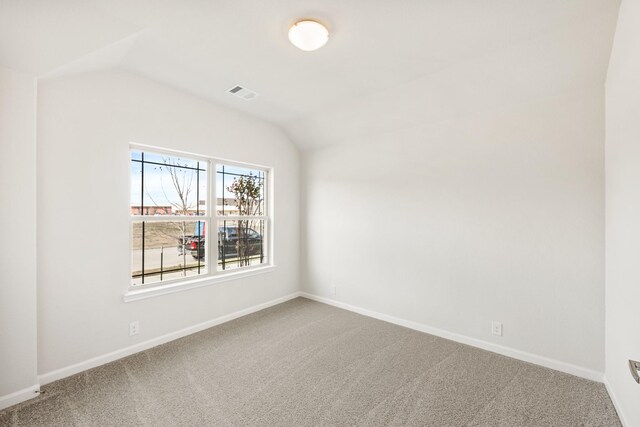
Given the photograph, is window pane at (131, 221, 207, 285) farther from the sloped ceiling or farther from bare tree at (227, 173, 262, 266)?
the sloped ceiling

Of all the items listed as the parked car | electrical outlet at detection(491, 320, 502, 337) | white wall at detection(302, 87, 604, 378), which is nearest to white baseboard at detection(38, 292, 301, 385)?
the parked car

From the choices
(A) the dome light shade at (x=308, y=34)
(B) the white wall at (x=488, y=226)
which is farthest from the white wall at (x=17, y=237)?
(B) the white wall at (x=488, y=226)

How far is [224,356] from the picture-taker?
8.93ft

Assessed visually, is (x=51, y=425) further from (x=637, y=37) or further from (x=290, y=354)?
(x=637, y=37)

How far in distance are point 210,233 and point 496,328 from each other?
3.31 metres

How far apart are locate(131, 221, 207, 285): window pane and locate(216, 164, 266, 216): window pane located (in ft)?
1.41

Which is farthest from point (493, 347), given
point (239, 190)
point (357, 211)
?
point (239, 190)

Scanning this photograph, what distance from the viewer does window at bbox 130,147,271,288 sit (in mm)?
2988

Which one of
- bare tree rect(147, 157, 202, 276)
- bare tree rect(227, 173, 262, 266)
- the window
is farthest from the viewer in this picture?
bare tree rect(227, 173, 262, 266)

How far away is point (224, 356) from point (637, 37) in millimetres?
3699

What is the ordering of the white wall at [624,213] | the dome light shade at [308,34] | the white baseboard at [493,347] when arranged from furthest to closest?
the white baseboard at [493,347] → the dome light shade at [308,34] → the white wall at [624,213]

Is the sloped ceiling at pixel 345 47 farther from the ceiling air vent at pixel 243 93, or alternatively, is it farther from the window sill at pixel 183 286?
the window sill at pixel 183 286

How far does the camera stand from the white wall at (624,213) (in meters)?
1.62

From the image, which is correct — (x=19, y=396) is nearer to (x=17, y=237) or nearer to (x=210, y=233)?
(x=17, y=237)
